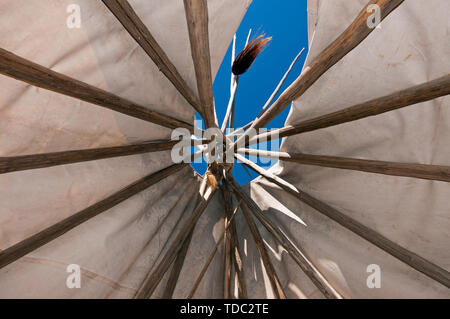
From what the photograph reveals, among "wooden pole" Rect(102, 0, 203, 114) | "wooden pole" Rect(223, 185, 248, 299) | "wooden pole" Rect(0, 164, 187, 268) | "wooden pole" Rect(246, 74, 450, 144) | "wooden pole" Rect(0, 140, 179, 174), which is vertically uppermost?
"wooden pole" Rect(102, 0, 203, 114)

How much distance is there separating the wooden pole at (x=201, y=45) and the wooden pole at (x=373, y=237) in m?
1.33

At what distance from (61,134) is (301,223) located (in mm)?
2959

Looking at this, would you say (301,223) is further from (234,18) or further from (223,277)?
(234,18)

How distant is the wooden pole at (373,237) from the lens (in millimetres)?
3255

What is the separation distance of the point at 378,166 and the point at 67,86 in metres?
2.80

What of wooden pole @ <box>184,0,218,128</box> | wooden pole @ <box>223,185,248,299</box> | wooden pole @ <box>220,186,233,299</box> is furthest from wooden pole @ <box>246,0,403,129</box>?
wooden pole @ <box>223,185,248,299</box>

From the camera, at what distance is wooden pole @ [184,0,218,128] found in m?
2.28

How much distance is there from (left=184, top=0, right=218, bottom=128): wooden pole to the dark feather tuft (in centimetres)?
151

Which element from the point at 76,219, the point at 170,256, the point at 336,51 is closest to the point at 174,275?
the point at 170,256

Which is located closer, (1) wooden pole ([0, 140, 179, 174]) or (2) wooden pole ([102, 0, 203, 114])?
(2) wooden pole ([102, 0, 203, 114])

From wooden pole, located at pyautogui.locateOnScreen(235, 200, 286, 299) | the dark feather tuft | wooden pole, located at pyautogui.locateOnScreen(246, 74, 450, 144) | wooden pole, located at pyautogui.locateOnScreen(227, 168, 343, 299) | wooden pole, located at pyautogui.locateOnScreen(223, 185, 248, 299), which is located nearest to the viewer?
wooden pole, located at pyautogui.locateOnScreen(246, 74, 450, 144)

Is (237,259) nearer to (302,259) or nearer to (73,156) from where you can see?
(302,259)

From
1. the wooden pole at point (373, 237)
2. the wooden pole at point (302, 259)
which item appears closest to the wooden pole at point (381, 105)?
the wooden pole at point (373, 237)

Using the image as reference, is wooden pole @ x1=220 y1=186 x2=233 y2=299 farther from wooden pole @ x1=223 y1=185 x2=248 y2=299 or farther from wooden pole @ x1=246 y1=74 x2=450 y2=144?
wooden pole @ x1=246 y1=74 x2=450 y2=144
